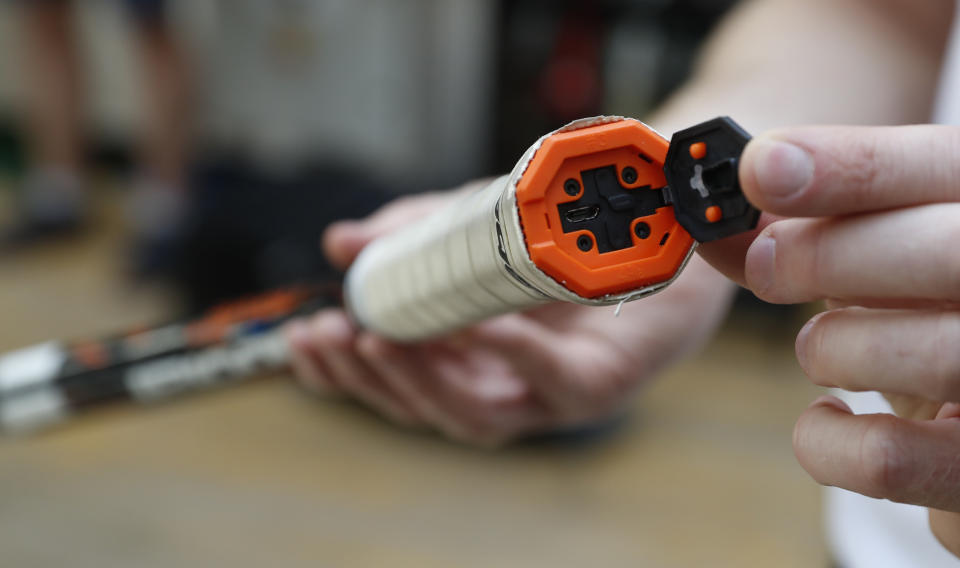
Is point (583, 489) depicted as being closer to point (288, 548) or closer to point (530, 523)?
point (530, 523)

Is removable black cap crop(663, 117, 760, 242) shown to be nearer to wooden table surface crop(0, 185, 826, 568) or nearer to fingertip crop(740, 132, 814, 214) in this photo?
fingertip crop(740, 132, 814, 214)

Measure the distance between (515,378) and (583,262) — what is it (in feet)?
1.52

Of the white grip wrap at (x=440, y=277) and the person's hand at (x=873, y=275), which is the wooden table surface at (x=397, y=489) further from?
the person's hand at (x=873, y=275)

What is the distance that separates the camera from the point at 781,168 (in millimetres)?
Result: 299

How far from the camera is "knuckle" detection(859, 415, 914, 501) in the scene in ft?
1.11

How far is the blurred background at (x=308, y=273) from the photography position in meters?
1.16

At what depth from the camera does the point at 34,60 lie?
2084 mm

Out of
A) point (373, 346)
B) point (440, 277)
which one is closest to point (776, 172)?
point (440, 277)

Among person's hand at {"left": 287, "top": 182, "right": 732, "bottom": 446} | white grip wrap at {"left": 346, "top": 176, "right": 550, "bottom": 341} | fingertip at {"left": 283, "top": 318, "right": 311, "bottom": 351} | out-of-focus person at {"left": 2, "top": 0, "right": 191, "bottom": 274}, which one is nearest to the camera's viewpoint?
white grip wrap at {"left": 346, "top": 176, "right": 550, "bottom": 341}

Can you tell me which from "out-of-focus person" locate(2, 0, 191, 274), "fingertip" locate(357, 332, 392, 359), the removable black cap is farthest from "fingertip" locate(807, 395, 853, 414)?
"out-of-focus person" locate(2, 0, 191, 274)

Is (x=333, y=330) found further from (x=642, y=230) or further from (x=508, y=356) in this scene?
(x=642, y=230)

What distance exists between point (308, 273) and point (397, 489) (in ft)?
1.74

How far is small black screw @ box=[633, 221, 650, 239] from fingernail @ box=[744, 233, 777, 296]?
46 millimetres

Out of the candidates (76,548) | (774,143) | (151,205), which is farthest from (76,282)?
(774,143)
